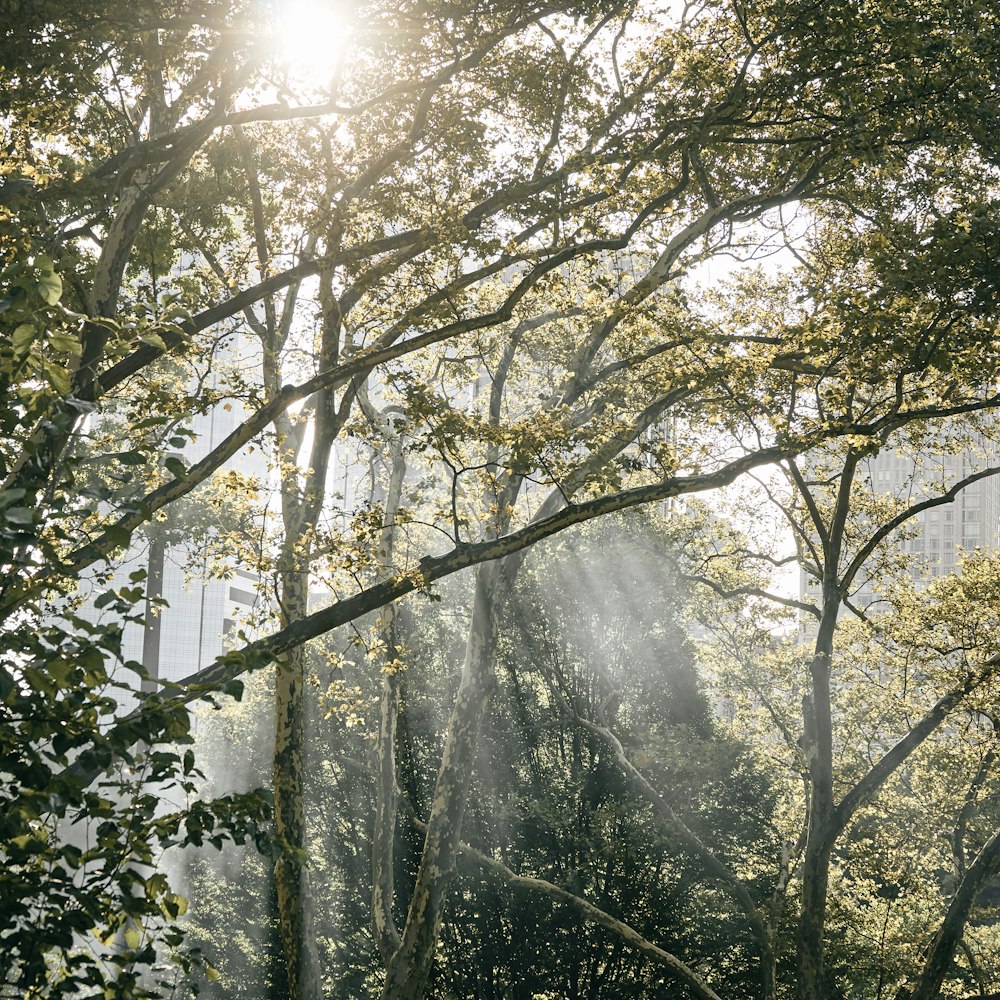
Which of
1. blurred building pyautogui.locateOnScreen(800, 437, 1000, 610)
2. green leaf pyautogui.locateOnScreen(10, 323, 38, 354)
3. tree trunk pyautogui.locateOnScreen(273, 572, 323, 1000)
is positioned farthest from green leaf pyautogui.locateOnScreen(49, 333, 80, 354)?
blurred building pyautogui.locateOnScreen(800, 437, 1000, 610)

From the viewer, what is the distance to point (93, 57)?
6785 millimetres

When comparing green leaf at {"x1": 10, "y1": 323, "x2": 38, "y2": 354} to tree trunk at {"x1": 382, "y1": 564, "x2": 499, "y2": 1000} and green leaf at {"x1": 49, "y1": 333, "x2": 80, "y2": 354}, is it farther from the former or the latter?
tree trunk at {"x1": 382, "y1": 564, "x2": 499, "y2": 1000}

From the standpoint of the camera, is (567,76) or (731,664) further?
(731,664)

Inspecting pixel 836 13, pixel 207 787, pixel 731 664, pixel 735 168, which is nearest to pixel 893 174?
pixel 735 168

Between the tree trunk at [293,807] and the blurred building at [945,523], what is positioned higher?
the blurred building at [945,523]

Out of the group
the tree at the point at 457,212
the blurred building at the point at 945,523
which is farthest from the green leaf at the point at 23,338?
the blurred building at the point at 945,523

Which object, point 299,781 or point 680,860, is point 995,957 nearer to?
point 680,860

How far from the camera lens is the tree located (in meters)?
6.82

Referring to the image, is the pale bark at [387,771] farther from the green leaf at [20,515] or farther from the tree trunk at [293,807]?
the green leaf at [20,515]

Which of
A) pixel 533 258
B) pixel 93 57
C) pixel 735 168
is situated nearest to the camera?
pixel 93 57

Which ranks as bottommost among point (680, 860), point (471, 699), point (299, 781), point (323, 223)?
point (680, 860)

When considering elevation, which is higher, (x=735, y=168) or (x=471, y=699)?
(x=735, y=168)

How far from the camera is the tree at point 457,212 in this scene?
682 cm

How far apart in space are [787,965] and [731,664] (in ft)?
18.6
